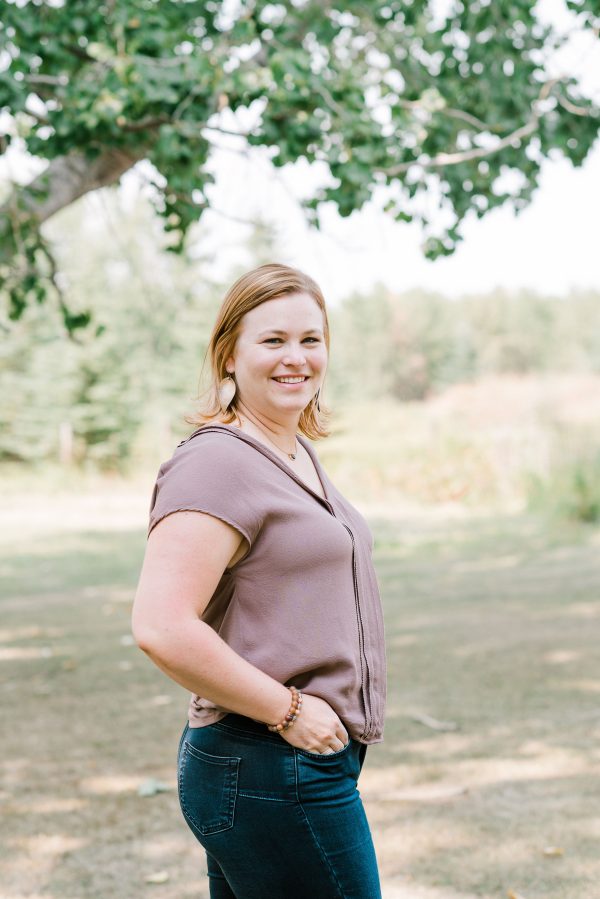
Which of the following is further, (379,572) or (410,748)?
(379,572)

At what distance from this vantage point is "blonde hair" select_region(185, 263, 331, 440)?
5.99 feet

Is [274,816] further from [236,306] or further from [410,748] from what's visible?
[410,748]

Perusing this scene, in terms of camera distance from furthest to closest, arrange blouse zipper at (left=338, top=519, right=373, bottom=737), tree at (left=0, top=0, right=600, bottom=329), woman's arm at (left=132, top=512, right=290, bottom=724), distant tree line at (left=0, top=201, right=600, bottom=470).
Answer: distant tree line at (left=0, top=201, right=600, bottom=470) → tree at (left=0, top=0, right=600, bottom=329) → blouse zipper at (left=338, top=519, right=373, bottom=737) → woman's arm at (left=132, top=512, right=290, bottom=724)

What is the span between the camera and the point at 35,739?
5.29 metres

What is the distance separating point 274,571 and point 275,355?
0.39 m

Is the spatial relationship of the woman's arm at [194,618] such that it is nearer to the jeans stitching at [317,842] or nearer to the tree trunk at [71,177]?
the jeans stitching at [317,842]

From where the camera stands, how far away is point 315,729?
1.67 metres

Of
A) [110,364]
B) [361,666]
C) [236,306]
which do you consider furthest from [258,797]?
[110,364]

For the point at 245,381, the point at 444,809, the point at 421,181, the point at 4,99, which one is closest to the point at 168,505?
the point at 245,381

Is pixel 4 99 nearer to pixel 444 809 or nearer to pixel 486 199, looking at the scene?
pixel 486 199

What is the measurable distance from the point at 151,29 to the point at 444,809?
380 cm

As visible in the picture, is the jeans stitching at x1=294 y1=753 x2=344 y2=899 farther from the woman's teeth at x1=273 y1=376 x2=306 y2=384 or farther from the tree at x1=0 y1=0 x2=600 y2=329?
the tree at x1=0 y1=0 x2=600 y2=329

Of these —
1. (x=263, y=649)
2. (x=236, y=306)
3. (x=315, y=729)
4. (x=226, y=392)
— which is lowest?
(x=315, y=729)

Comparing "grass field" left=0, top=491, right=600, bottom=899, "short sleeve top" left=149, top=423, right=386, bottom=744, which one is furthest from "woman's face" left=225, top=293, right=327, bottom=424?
"grass field" left=0, top=491, right=600, bottom=899
